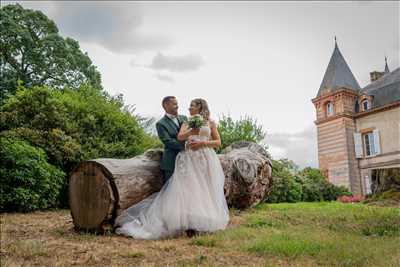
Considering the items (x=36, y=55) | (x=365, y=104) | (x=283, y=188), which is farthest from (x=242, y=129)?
(x=36, y=55)

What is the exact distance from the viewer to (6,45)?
1895cm

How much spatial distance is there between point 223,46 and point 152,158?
2269mm

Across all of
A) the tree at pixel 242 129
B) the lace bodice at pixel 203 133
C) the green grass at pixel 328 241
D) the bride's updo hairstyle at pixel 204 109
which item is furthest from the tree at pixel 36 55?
the green grass at pixel 328 241

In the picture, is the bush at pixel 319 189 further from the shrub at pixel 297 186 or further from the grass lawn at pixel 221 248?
the grass lawn at pixel 221 248

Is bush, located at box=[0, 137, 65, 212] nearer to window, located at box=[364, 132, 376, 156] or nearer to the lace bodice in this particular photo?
the lace bodice

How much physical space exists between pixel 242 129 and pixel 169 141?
36.9 ft

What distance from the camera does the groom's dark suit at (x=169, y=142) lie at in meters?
5.18

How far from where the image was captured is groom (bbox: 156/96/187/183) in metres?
5.20

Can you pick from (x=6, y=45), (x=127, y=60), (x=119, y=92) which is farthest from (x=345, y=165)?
(x=6, y=45)

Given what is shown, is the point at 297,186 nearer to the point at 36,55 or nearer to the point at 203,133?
the point at 203,133

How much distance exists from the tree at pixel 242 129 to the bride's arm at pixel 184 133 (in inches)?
415

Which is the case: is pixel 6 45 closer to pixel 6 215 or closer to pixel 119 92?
pixel 119 92

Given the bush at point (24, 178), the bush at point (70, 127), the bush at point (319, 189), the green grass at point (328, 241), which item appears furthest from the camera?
the bush at point (319, 189)

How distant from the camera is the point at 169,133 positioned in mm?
5262
